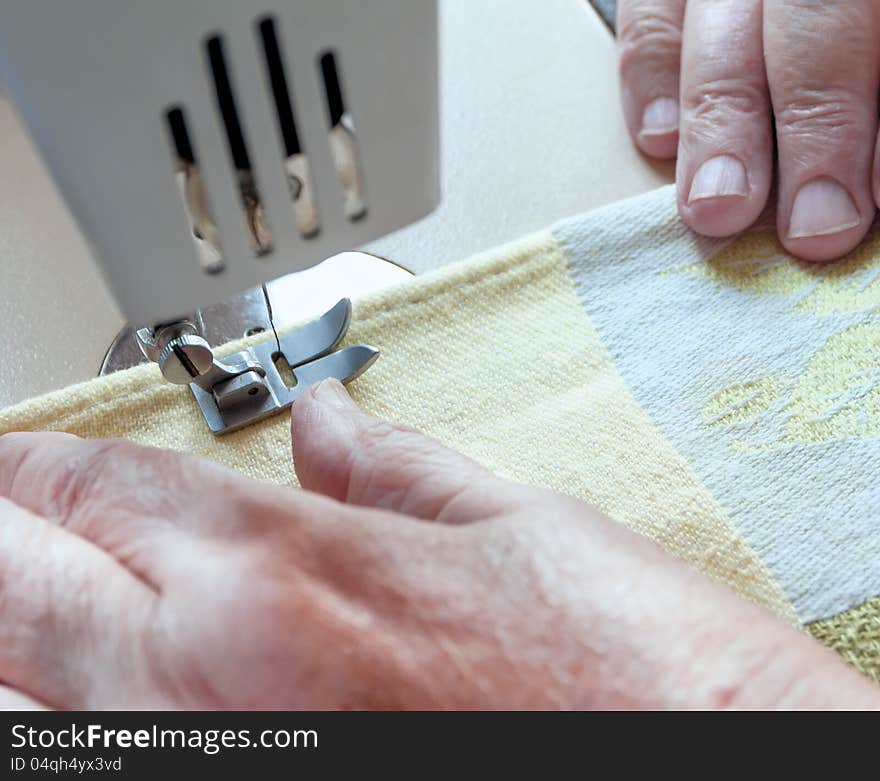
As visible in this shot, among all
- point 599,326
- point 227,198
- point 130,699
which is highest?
point 227,198

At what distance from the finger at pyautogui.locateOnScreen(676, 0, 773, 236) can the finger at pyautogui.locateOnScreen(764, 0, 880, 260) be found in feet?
0.05

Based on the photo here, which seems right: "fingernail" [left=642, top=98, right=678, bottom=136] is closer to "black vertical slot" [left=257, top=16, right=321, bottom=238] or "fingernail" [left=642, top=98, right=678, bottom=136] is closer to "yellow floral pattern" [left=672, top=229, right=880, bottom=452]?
"yellow floral pattern" [left=672, top=229, right=880, bottom=452]

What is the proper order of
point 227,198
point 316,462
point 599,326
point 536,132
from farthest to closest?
point 536,132, point 599,326, point 316,462, point 227,198

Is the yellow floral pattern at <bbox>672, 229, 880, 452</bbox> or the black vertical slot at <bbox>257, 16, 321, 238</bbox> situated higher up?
the black vertical slot at <bbox>257, 16, 321, 238</bbox>

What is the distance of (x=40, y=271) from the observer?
73 centimetres

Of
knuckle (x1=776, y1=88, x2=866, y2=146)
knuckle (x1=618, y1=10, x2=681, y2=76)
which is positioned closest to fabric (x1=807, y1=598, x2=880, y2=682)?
knuckle (x1=776, y1=88, x2=866, y2=146)

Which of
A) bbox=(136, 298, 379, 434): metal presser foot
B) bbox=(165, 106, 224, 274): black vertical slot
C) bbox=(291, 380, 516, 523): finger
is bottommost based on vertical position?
bbox=(136, 298, 379, 434): metal presser foot

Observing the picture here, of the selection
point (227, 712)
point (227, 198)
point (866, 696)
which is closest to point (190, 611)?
point (227, 712)

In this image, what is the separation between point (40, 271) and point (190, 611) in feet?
1.41

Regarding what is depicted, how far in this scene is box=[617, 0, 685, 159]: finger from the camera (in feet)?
2.53

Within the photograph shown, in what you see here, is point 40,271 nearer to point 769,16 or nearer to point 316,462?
point 316,462

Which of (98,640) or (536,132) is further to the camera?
(536,132)

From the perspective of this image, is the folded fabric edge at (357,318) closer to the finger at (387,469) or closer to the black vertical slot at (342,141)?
the finger at (387,469)

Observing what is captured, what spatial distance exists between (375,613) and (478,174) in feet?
1.61
